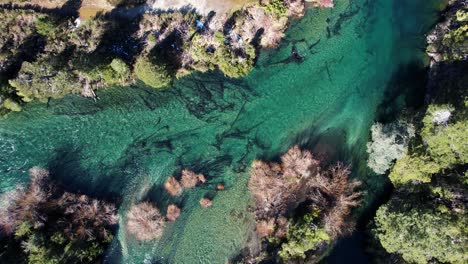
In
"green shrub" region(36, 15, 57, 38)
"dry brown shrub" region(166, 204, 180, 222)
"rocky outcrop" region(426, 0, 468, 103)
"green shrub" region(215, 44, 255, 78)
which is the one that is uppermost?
"rocky outcrop" region(426, 0, 468, 103)

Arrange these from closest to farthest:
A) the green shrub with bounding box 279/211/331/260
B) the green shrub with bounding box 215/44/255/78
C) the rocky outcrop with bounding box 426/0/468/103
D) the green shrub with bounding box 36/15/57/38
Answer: the green shrub with bounding box 36/15/57/38 → the rocky outcrop with bounding box 426/0/468/103 → the green shrub with bounding box 279/211/331/260 → the green shrub with bounding box 215/44/255/78

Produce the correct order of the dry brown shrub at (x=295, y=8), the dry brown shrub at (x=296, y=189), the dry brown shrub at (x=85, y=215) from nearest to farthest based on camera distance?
the dry brown shrub at (x=85, y=215) < the dry brown shrub at (x=296, y=189) < the dry brown shrub at (x=295, y=8)

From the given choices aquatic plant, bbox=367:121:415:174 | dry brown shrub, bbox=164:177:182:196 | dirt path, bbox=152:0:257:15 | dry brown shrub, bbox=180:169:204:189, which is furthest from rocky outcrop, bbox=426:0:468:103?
dry brown shrub, bbox=164:177:182:196

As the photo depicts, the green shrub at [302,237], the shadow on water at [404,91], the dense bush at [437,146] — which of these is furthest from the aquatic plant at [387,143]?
the green shrub at [302,237]

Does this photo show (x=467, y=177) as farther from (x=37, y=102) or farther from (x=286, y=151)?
(x=37, y=102)

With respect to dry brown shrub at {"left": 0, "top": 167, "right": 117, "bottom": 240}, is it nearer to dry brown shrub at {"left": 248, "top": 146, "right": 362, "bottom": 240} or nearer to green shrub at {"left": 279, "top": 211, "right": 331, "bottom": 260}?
dry brown shrub at {"left": 248, "top": 146, "right": 362, "bottom": 240}

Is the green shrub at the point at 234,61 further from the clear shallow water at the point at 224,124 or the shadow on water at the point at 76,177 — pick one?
the shadow on water at the point at 76,177

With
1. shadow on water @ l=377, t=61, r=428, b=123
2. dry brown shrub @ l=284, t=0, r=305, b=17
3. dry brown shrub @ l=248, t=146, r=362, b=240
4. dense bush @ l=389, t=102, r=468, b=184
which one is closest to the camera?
dense bush @ l=389, t=102, r=468, b=184
